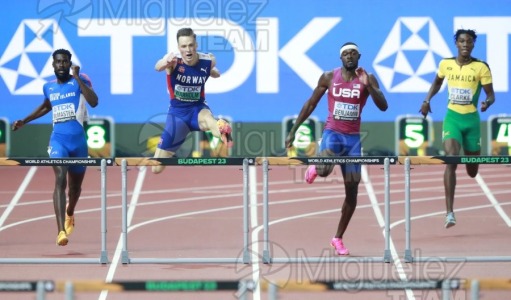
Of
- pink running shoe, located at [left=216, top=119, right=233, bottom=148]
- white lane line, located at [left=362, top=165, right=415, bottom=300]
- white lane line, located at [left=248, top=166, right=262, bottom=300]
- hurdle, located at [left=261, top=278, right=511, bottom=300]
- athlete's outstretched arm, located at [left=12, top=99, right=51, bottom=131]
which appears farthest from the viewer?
athlete's outstretched arm, located at [left=12, top=99, right=51, bottom=131]

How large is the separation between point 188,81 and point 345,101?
1419mm

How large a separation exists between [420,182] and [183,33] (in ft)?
23.5

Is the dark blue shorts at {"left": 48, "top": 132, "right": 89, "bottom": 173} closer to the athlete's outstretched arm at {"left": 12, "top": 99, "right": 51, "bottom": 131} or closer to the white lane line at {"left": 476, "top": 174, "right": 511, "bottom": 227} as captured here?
the athlete's outstretched arm at {"left": 12, "top": 99, "right": 51, "bottom": 131}

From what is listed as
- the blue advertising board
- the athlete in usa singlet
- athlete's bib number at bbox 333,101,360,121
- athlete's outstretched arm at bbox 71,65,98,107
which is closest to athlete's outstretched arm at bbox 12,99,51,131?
athlete's outstretched arm at bbox 71,65,98,107

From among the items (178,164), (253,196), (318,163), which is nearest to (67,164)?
(178,164)

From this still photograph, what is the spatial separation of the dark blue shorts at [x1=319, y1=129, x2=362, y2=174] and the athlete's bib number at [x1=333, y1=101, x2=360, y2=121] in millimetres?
176

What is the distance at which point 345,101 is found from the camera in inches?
474

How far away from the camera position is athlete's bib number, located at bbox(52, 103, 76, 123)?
1216 centimetres

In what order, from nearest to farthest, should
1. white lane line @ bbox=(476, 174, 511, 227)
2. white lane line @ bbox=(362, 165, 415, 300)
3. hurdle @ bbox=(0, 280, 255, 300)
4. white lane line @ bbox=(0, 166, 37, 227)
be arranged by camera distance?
hurdle @ bbox=(0, 280, 255, 300), white lane line @ bbox=(362, 165, 415, 300), white lane line @ bbox=(476, 174, 511, 227), white lane line @ bbox=(0, 166, 37, 227)

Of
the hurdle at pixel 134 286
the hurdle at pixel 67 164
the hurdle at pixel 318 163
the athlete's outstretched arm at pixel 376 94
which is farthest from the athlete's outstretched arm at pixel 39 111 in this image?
the hurdle at pixel 134 286

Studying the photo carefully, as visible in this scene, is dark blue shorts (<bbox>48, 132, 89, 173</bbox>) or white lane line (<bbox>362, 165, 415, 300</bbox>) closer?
white lane line (<bbox>362, 165, 415, 300</bbox>)

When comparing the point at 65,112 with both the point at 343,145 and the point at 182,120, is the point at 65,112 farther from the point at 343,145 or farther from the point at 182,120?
the point at 343,145

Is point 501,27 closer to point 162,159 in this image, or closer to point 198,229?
point 198,229

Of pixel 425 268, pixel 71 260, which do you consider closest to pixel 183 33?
pixel 71 260
